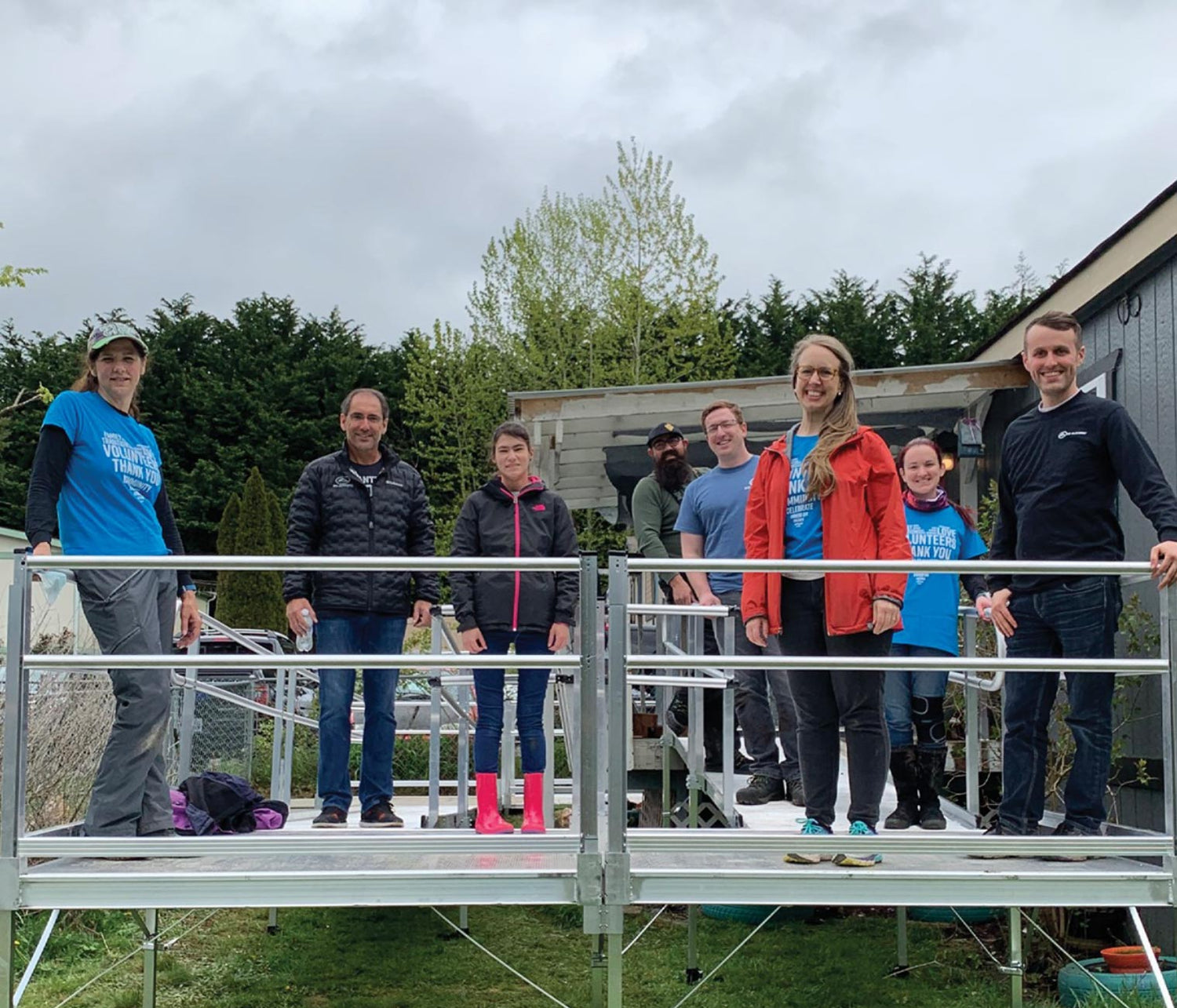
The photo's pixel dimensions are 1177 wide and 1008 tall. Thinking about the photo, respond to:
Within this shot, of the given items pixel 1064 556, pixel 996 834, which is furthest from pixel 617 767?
pixel 1064 556

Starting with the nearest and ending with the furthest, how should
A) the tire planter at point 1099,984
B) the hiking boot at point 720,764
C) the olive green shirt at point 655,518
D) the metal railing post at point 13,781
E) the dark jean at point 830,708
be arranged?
the metal railing post at point 13,781 < the dark jean at point 830,708 < the tire planter at point 1099,984 < the hiking boot at point 720,764 < the olive green shirt at point 655,518

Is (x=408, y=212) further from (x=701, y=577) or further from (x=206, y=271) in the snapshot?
(x=701, y=577)

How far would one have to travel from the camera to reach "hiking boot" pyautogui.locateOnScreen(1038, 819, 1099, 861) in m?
3.95

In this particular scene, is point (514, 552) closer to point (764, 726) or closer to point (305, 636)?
point (305, 636)

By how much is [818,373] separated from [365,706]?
2.14m

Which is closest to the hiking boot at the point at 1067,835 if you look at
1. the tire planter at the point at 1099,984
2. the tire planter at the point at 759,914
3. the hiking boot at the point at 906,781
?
the hiking boot at the point at 906,781

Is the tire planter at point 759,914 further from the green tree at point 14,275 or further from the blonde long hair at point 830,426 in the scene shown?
the green tree at point 14,275

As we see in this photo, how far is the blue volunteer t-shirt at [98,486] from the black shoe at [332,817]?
1.37 meters

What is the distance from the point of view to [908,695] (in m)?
5.33

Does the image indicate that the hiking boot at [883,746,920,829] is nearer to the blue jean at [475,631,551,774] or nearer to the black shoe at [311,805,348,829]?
the blue jean at [475,631,551,774]

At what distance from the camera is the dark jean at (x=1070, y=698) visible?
4141 millimetres

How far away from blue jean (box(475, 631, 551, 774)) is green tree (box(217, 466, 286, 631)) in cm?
1463

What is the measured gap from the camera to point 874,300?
33312mm

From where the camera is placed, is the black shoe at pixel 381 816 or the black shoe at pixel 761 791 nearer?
the black shoe at pixel 381 816
